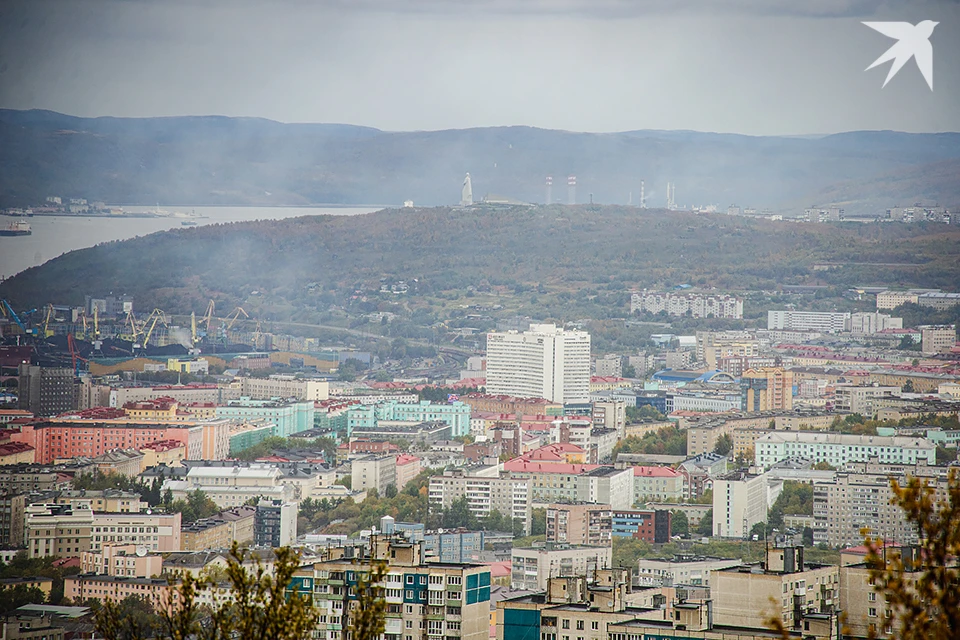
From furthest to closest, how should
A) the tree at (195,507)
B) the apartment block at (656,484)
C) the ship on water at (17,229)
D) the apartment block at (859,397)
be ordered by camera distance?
the ship on water at (17,229) → the apartment block at (859,397) → the apartment block at (656,484) → the tree at (195,507)

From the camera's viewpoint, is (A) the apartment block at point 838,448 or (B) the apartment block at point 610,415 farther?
(B) the apartment block at point 610,415

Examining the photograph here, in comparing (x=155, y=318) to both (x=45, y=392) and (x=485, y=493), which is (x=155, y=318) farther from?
(x=485, y=493)

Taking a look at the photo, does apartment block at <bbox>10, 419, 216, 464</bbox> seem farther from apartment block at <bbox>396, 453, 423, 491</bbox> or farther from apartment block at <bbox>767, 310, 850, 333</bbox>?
apartment block at <bbox>767, 310, 850, 333</bbox>

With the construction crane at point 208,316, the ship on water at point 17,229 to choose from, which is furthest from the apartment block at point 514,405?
the ship on water at point 17,229

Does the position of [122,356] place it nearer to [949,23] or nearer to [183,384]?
[183,384]

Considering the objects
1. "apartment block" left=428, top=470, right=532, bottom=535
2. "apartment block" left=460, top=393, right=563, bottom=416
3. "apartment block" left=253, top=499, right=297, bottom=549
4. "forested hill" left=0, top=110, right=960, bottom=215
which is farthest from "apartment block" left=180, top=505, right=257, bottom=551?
"forested hill" left=0, top=110, right=960, bottom=215

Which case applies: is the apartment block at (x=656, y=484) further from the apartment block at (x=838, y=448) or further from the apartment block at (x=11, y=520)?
the apartment block at (x=11, y=520)

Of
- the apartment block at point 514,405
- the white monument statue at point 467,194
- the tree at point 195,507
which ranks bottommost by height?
the tree at point 195,507
